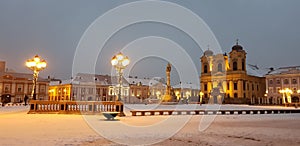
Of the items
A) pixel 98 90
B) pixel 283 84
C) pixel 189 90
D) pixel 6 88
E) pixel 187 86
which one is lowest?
pixel 98 90

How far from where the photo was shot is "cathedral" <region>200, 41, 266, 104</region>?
8156cm

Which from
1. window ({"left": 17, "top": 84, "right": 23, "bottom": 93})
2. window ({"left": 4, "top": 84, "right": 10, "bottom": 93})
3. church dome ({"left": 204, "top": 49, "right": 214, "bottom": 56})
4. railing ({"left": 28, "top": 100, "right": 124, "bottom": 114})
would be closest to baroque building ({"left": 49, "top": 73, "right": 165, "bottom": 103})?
window ({"left": 17, "top": 84, "right": 23, "bottom": 93})

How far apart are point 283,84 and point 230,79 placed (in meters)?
15.1

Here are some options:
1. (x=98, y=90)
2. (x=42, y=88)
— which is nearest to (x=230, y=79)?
(x=98, y=90)

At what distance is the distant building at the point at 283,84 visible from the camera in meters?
72.9

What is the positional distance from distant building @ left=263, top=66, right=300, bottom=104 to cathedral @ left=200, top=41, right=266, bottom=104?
6.29 metres

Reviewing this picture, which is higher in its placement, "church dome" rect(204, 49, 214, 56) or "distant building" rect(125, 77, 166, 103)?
"church dome" rect(204, 49, 214, 56)

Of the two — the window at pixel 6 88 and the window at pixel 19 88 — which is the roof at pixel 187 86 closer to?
the window at pixel 19 88

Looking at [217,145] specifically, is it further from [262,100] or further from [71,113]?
[262,100]

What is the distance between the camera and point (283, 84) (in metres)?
76.1

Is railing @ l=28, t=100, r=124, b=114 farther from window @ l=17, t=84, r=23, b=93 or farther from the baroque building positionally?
window @ l=17, t=84, r=23, b=93

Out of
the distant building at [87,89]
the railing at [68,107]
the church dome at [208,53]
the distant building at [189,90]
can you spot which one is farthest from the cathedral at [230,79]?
the railing at [68,107]

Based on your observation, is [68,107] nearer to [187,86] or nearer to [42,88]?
[42,88]

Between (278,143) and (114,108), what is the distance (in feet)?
50.5
